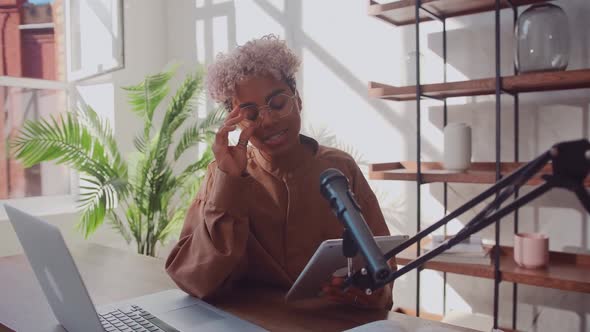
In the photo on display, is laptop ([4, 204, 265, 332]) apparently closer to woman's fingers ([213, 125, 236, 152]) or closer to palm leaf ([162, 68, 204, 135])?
woman's fingers ([213, 125, 236, 152])

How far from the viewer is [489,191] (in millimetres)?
445

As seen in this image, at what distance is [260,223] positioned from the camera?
1358 millimetres

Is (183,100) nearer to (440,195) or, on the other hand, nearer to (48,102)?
Answer: (48,102)

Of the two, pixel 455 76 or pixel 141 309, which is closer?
pixel 141 309

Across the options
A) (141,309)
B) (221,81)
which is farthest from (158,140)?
(141,309)

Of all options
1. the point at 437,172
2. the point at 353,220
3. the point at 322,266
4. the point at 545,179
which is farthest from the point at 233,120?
the point at 437,172

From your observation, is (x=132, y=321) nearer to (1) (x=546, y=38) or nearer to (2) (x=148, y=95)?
(1) (x=546, y=38)

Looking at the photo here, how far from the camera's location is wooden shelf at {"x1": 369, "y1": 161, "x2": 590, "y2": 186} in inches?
77.2

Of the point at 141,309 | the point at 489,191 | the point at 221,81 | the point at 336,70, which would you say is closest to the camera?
the point at 489,191

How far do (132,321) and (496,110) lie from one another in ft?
5.18

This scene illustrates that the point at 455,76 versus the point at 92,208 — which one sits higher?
the point at 455,76

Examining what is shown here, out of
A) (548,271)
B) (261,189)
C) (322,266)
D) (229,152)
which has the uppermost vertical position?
(229,152)

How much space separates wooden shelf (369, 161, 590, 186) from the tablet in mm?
1011

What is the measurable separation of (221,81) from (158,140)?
5.03 ft
